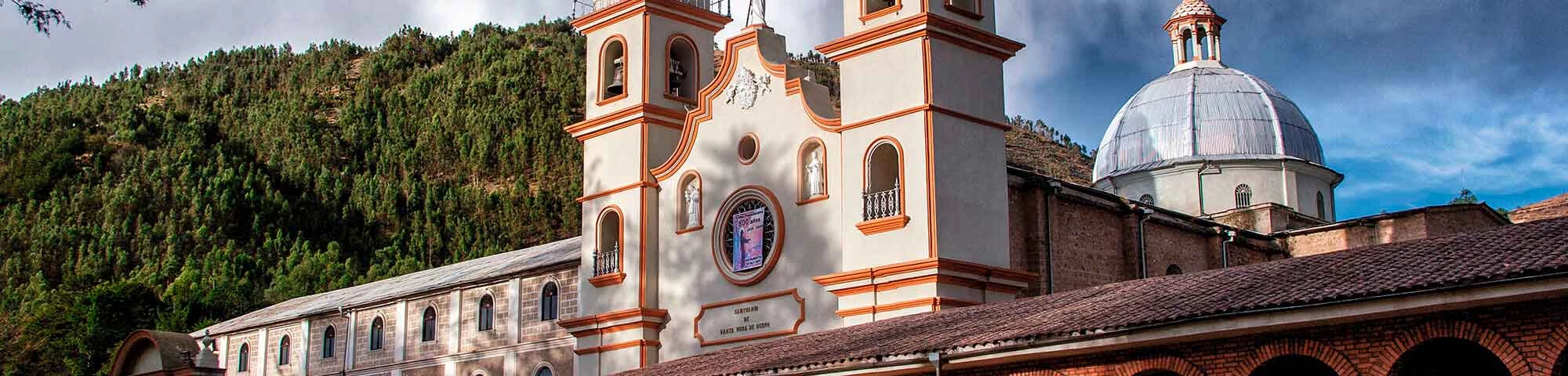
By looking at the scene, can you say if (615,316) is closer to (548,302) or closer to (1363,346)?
(548,302)

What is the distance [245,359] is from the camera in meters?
45.9

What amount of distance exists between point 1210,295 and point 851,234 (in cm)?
1112

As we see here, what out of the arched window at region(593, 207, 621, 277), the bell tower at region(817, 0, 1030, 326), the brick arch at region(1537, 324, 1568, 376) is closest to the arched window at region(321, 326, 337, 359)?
the arched window at region(593, 207, 621, 277)

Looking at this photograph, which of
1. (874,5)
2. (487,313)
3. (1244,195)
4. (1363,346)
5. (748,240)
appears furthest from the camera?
(1244,195)

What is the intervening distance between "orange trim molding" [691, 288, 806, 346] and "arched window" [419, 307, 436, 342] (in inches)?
454

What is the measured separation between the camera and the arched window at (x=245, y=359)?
45719 mm

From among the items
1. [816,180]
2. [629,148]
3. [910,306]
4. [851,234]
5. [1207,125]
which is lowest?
[910,306]

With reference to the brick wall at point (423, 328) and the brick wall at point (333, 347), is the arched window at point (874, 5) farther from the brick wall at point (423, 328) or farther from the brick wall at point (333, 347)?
the brick wall at point (333, 347)

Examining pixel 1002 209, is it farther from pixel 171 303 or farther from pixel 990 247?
pixel 171 303

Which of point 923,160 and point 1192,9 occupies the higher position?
point 1192,9

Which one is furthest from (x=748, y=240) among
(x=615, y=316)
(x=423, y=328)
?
(x=423, y=328)

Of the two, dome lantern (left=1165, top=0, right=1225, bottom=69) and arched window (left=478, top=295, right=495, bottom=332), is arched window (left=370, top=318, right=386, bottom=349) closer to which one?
arched window (left=478, top=295, right=495, bottom=332)

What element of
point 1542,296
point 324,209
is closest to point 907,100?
point 1542,296

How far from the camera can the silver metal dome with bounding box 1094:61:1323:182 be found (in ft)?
132
